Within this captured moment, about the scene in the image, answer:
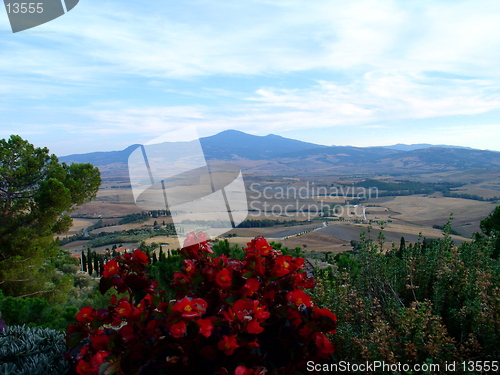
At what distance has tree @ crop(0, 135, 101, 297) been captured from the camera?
954 centimetres

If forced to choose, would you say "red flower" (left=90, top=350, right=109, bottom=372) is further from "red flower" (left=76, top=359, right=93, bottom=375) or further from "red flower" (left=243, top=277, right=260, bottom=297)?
"red flower" (left=243, top=277, right=260, bottom=297)

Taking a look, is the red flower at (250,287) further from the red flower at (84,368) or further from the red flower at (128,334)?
the red flower at (84,368)

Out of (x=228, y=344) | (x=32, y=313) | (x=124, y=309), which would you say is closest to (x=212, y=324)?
(x=228, y=344)

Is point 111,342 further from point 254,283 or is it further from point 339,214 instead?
point 339,214

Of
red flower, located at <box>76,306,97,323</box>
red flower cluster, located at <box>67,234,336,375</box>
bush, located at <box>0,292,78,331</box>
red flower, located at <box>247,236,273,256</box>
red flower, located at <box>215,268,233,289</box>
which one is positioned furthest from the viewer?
bush, located at <box>0,292,78,331</box>

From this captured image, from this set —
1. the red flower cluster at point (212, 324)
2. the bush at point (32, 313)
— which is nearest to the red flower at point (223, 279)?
the red flower cluster at point (212, 324)

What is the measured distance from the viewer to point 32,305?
5.49 metres

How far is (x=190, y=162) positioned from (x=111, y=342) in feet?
13.3

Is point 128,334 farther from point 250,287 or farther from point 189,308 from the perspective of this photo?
point 250,287

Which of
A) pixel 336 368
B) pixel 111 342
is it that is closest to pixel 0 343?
pixel 111 342

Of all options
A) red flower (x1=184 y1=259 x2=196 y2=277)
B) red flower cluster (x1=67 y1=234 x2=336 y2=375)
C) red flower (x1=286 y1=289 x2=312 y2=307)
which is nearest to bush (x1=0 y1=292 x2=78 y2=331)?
red flower cluster (x1=67 y1=234 x2=336 y2=375)

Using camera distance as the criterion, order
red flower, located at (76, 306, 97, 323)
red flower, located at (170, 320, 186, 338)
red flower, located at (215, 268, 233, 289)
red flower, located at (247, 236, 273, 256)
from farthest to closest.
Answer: red flower, located at (247, 236, 273, 256) → red flower, located at (76, 306, 97, 323) → red flower, located at (215, 268, 233, 289) → red flower, located at (170, 320, 186, 338)

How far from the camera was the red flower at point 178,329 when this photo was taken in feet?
5.08

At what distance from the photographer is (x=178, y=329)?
5.12ft
